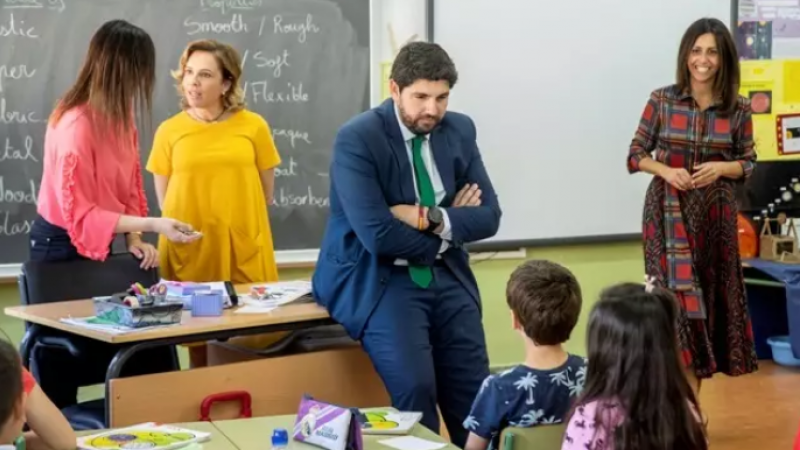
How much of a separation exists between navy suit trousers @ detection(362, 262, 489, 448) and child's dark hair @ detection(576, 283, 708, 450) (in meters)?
1.13

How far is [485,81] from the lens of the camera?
5.41 m

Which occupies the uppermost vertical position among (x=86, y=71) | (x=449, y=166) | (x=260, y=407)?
(x=86, y=71)

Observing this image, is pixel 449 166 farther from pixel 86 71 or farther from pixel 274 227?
pixel 274 227

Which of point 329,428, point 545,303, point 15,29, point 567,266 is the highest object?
point 15,29

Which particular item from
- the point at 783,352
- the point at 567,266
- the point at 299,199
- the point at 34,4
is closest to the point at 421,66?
the point at 299,199

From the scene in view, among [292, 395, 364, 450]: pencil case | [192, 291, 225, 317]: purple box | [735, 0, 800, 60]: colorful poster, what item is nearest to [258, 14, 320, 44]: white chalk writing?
[192, 291, 225, 317]: purple box

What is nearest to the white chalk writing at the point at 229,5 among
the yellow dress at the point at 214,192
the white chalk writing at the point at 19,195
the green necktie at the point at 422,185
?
the yellow dress at the point at 214,192

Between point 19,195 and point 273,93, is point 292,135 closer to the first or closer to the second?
point 273,93

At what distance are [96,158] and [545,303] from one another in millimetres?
1750

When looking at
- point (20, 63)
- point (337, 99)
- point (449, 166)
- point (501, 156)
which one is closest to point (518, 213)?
point (501, 156)

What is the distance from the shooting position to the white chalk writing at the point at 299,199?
507 cm

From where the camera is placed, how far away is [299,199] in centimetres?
509

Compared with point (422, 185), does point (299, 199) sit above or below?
below

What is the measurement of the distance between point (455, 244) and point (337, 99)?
5.65ft
